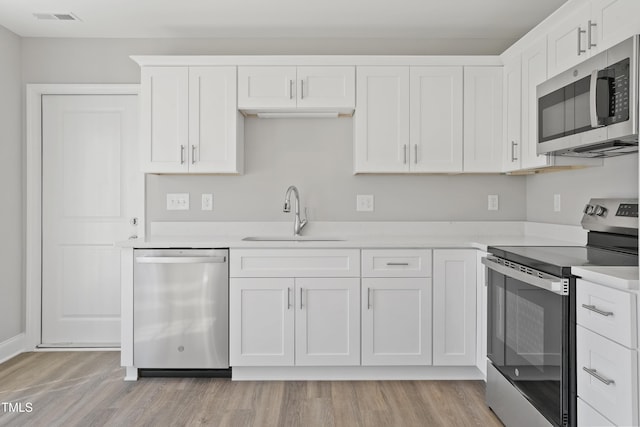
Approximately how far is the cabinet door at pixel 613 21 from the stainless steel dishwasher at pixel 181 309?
2287 mm

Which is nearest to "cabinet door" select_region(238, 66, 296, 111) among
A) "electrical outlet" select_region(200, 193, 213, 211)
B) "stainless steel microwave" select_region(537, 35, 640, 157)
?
"electrical outlet" select_region(200, 193, 213, 211)

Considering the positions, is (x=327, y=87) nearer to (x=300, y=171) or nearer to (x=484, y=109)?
(x=300, y=171)

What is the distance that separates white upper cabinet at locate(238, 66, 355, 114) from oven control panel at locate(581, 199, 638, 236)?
161cm

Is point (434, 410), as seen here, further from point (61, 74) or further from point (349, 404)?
point (61, 74)

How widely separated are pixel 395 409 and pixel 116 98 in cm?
300

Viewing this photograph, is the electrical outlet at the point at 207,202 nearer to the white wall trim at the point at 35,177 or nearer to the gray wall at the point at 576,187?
the white wall trim at the point at 35,177

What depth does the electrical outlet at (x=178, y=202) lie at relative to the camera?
3.66m

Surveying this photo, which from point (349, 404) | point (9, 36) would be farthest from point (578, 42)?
point (9, 36)

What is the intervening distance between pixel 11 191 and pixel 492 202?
3567mm

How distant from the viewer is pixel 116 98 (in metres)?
3.75

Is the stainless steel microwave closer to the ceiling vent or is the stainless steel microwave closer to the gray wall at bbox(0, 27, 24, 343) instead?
the ceiling vent

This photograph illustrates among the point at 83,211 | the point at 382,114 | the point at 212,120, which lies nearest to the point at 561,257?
the point at 382,114

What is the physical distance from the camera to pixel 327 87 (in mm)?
3309

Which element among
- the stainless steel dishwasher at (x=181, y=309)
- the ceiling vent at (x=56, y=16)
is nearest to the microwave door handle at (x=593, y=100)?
the stainless steel dishwasher at (x=181, y=309)
